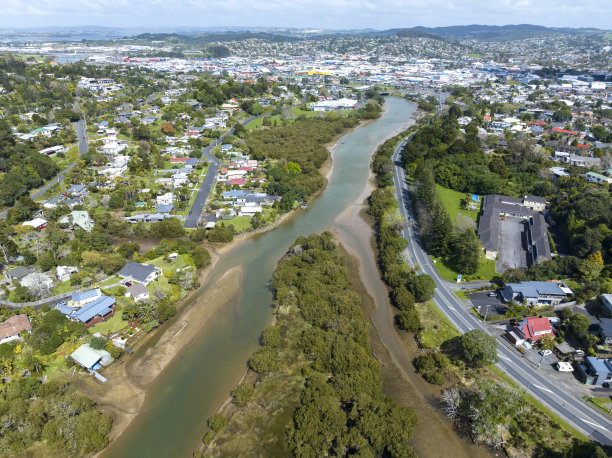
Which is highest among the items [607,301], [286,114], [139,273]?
[286,114]

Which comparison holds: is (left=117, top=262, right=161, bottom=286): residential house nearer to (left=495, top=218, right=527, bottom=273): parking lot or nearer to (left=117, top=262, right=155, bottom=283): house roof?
(left=117, top=262, right=155, bottom=283): house roof

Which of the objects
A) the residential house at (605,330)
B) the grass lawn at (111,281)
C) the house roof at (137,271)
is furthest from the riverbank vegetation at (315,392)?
the residential house at (605,330)

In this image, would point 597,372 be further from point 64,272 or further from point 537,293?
point 64,272

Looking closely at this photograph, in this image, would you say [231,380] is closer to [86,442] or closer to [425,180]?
[86,442]

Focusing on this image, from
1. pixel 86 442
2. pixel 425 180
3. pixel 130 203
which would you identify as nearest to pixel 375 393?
pixel 86 442

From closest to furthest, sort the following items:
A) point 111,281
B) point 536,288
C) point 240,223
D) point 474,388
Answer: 1. point 474,388
2. point 536,288
3. point 111,281
4. point 240,223

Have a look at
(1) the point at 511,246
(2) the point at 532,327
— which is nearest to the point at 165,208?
(1) the point at 511,246
